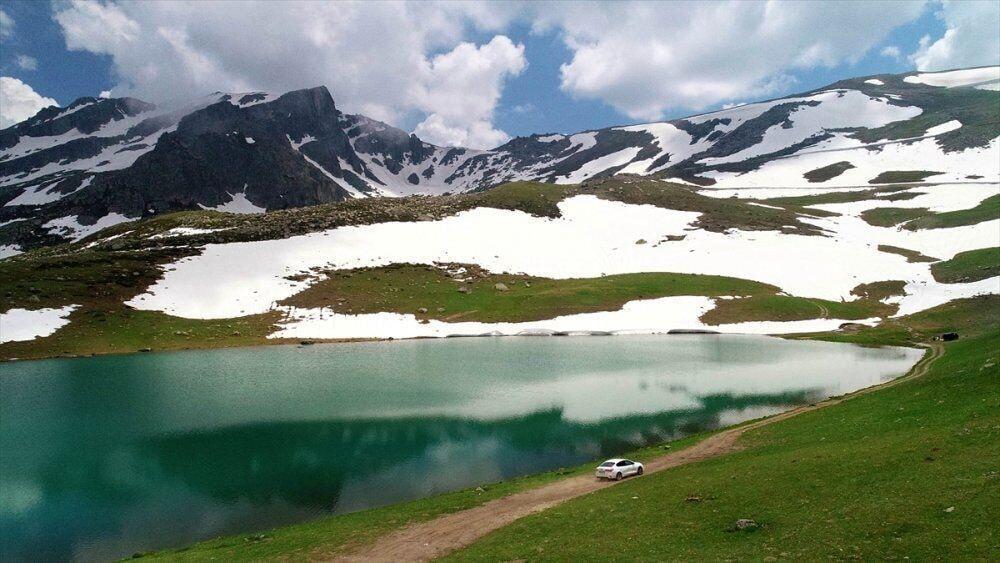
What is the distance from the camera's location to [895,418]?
2586cm

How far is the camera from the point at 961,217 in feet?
409

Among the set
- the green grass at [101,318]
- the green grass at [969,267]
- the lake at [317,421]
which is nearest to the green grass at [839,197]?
the green grass at [969,267]

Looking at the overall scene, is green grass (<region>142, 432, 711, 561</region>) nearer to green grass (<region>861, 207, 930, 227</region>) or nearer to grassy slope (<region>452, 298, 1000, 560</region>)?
grassy slope (<region>452, 298, 1000, 560</region>)

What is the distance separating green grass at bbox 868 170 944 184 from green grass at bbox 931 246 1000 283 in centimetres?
10303

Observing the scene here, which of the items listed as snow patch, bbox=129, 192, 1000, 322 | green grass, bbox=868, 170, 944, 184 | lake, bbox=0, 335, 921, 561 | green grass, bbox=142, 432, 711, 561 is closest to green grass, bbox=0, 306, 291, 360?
snow patch, bbox=129, 192, 1000, 322

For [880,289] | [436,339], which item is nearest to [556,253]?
[436,339]

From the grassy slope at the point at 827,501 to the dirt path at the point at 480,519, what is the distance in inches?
49.8

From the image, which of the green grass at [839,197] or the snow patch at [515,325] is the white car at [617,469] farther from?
the green grass at [839,197]

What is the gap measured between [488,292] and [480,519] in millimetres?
72732

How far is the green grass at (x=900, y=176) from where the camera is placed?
182m

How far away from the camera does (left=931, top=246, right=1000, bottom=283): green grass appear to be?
277ft

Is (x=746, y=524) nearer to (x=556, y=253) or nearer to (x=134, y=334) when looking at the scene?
(x=134, y=334)

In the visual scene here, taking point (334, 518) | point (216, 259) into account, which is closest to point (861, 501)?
point (334, 518)

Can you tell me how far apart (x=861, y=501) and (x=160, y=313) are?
90.1 m
